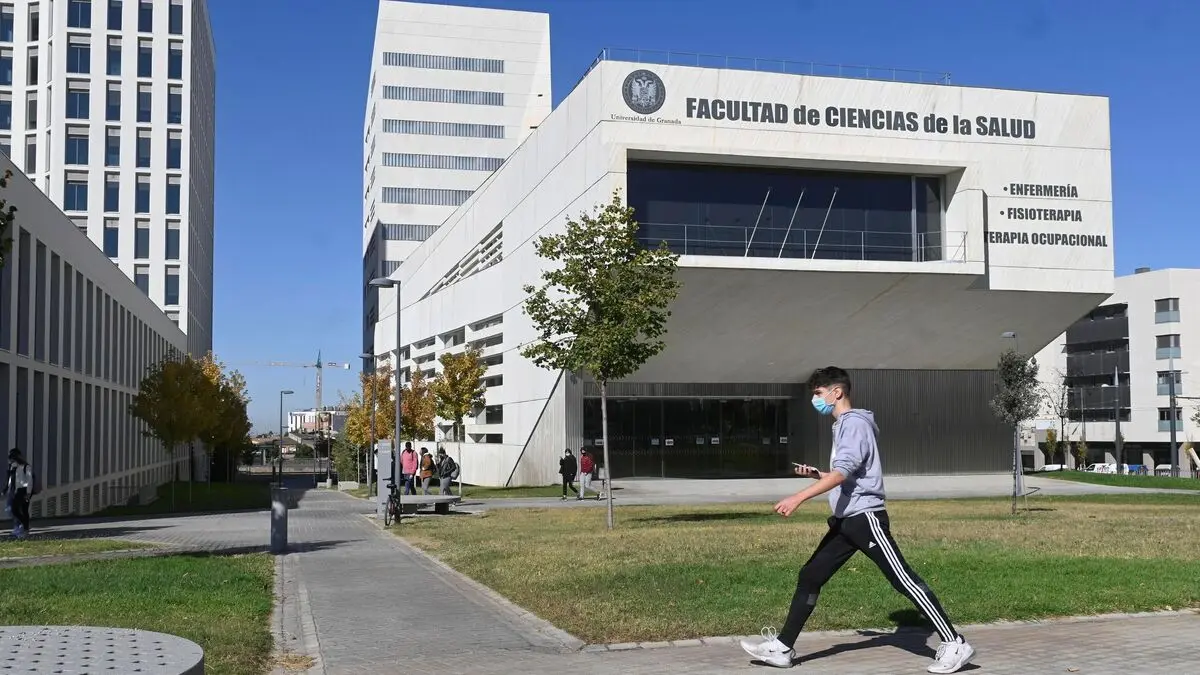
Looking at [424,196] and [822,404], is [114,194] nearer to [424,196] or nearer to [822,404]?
[424,196]

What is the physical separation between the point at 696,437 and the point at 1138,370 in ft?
180

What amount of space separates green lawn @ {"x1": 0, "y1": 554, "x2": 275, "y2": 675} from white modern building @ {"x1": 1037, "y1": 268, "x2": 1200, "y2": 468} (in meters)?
77.9

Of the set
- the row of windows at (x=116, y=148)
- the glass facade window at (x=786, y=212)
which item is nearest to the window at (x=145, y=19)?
the row of windows at (x=116, y=148)

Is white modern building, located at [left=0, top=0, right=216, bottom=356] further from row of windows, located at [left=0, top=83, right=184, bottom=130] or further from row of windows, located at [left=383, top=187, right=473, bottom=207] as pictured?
row of windows, located at [left=383, top=187, right=473, bottom=207]

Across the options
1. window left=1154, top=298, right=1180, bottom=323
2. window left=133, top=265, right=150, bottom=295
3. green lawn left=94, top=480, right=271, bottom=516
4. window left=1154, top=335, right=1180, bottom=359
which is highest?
window left=133, top=265, right=150, bottom=295

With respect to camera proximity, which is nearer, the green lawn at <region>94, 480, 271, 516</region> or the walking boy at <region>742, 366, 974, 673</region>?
the walking boy at <region>742, 366, 974, 673</region>

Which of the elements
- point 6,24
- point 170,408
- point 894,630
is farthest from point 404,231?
point 894,630

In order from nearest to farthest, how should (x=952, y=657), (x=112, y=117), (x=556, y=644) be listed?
(x=952, y=657) → (x=556, y=644) → (x=112, y=117)

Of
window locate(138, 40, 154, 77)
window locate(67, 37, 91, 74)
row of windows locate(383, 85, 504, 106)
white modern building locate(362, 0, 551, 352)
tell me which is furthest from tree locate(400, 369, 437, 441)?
row of windows locate(383, 85, 504, 106)

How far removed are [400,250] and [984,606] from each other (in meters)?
93.4

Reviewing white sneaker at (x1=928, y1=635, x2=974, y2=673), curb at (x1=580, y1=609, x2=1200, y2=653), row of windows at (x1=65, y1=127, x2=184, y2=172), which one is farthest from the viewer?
row of windows at (x1=65, y1=127, x2=184, y2=172)

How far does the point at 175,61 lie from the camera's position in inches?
2859

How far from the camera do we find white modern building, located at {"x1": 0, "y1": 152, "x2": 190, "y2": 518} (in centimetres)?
3044

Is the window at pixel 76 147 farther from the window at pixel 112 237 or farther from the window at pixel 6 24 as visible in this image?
the window at pixel 6 24
